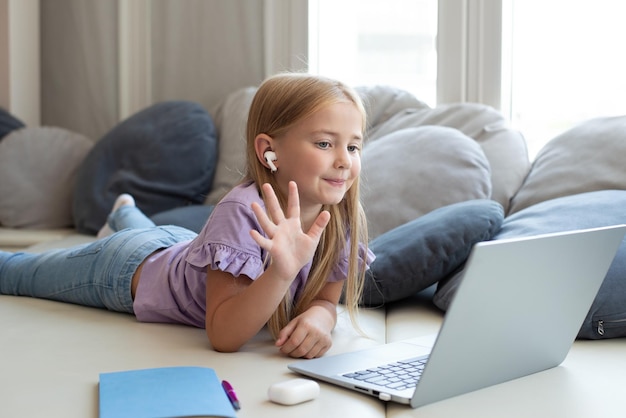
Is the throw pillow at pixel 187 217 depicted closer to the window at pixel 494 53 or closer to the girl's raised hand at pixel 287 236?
the window at pixel 494 53

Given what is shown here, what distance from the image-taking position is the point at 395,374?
1.18 meters

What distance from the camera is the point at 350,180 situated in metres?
1.45

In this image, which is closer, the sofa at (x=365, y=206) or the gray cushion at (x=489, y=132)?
the sofa at (x=365, y=206)

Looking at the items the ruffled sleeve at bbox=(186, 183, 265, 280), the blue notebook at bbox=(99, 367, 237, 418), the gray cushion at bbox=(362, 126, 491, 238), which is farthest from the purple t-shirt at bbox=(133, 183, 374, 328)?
the gray cushion at bbox=(362, 126, 491, 238)

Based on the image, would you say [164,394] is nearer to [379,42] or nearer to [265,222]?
[265,222]

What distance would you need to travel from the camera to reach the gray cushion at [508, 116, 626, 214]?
2.07 metres

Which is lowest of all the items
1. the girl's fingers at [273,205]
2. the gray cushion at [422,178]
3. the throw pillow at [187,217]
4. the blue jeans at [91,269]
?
the throw pillow at [187,217]

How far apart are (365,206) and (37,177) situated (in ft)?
4.67


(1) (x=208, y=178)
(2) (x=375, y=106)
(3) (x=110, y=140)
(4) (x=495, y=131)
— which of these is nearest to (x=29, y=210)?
(3) (x=110, y=140)

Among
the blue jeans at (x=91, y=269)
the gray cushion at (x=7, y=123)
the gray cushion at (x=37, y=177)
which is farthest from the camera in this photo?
the gray cushion at (x=7, y=123)

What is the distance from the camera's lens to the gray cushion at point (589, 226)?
1493 millimetres

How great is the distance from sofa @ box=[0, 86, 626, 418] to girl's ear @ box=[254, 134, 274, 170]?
1.06ft

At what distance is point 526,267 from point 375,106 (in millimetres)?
1753

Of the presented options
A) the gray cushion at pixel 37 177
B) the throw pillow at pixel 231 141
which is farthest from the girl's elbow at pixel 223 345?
the gray cushion at pixel 37 177
